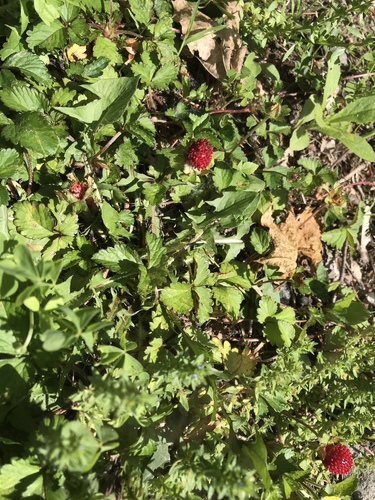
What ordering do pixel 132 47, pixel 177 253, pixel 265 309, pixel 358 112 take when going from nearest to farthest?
pixel 177 253 < pixel 132 47 < pixel 265 309 < pixel 358 112

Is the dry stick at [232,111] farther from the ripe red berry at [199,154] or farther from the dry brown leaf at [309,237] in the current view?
the dry brown leaf at [309,237]

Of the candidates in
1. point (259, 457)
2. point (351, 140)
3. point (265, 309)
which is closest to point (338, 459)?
point (259, 457)

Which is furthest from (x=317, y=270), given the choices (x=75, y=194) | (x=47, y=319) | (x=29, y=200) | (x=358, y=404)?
(x=47, y=319)

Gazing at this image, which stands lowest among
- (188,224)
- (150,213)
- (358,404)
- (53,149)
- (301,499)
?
(301,499)

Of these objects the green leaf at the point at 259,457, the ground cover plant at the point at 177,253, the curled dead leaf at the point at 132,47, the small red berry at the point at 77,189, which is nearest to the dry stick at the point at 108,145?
the ground cover plant at the point at 177,253

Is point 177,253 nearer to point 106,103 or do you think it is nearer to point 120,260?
point 120,260

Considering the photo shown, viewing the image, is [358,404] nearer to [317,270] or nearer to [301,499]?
[301,499]

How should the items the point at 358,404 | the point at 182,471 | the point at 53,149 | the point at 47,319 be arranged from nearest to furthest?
the point at 47,319 → the point at 182,471 → the point at 53,149 → the point at 358,404
